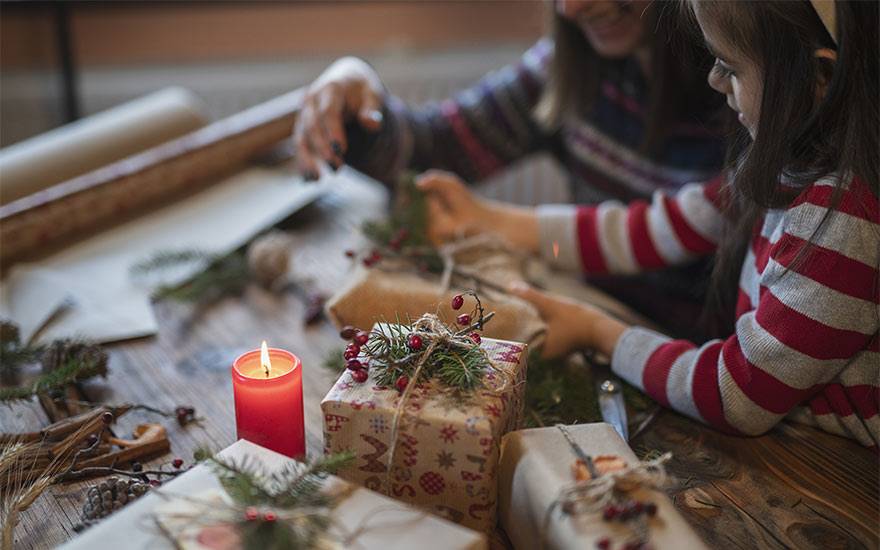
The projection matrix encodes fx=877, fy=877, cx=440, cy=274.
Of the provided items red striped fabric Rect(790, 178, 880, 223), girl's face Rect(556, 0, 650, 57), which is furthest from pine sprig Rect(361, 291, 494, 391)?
girl's face Rect(556, 0, 650, 57)

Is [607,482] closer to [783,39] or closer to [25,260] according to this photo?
[783,39]

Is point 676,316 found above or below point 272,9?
below

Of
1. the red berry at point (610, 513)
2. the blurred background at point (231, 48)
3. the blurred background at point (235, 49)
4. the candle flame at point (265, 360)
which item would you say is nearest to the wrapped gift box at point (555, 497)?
the red berry at point (610, 513)

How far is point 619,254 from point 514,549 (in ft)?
1.90

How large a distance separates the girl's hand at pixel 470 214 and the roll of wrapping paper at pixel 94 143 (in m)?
0.46

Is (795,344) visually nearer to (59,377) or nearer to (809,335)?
(809,335)

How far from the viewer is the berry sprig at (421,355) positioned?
71 cm

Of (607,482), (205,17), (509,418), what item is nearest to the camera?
(607,482)

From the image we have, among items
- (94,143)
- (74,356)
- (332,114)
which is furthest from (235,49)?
(74,356)

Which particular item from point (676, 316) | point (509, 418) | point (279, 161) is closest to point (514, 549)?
point (509, 418)

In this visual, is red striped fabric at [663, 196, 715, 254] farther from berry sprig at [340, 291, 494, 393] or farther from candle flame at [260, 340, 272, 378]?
candle flame at [260, 340, 272, 378]

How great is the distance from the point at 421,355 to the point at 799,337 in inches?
12.9

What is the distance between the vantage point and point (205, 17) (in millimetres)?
2176

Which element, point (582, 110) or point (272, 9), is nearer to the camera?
point (582, 110)
